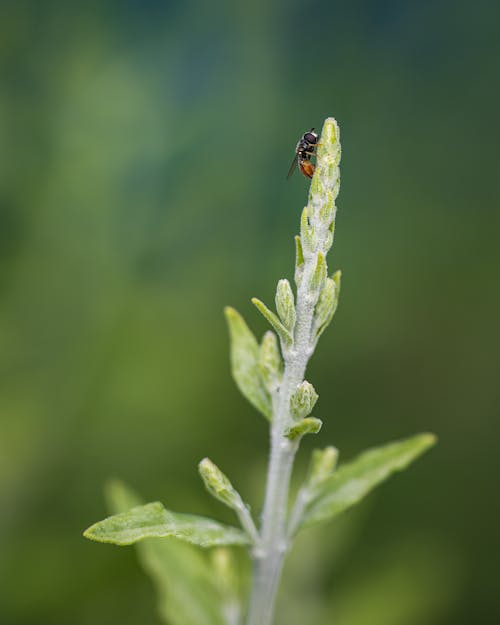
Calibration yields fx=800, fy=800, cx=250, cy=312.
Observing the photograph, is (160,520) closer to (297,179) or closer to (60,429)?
(60,429)

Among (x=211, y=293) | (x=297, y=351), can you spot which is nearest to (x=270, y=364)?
(x=297, y=351)

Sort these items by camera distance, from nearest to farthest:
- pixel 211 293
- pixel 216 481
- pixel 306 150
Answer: pixel 216 481
pixel 306 150
pixel 211 293

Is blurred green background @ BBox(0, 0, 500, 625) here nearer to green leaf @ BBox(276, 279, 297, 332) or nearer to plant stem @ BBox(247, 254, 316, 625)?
plant stem @ BBox(247, 254, 316, 625)

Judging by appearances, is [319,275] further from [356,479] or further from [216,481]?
[356,479]

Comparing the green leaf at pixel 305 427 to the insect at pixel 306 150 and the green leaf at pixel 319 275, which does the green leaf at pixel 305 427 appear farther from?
the insect at pixel 306 150

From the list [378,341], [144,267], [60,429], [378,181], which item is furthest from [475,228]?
[60,429]

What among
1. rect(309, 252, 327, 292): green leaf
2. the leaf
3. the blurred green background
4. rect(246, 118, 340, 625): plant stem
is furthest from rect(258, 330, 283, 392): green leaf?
the blurred green background

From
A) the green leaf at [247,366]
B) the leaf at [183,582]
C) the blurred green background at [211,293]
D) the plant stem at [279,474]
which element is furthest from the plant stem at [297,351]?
the blurred green background at [211,293]
